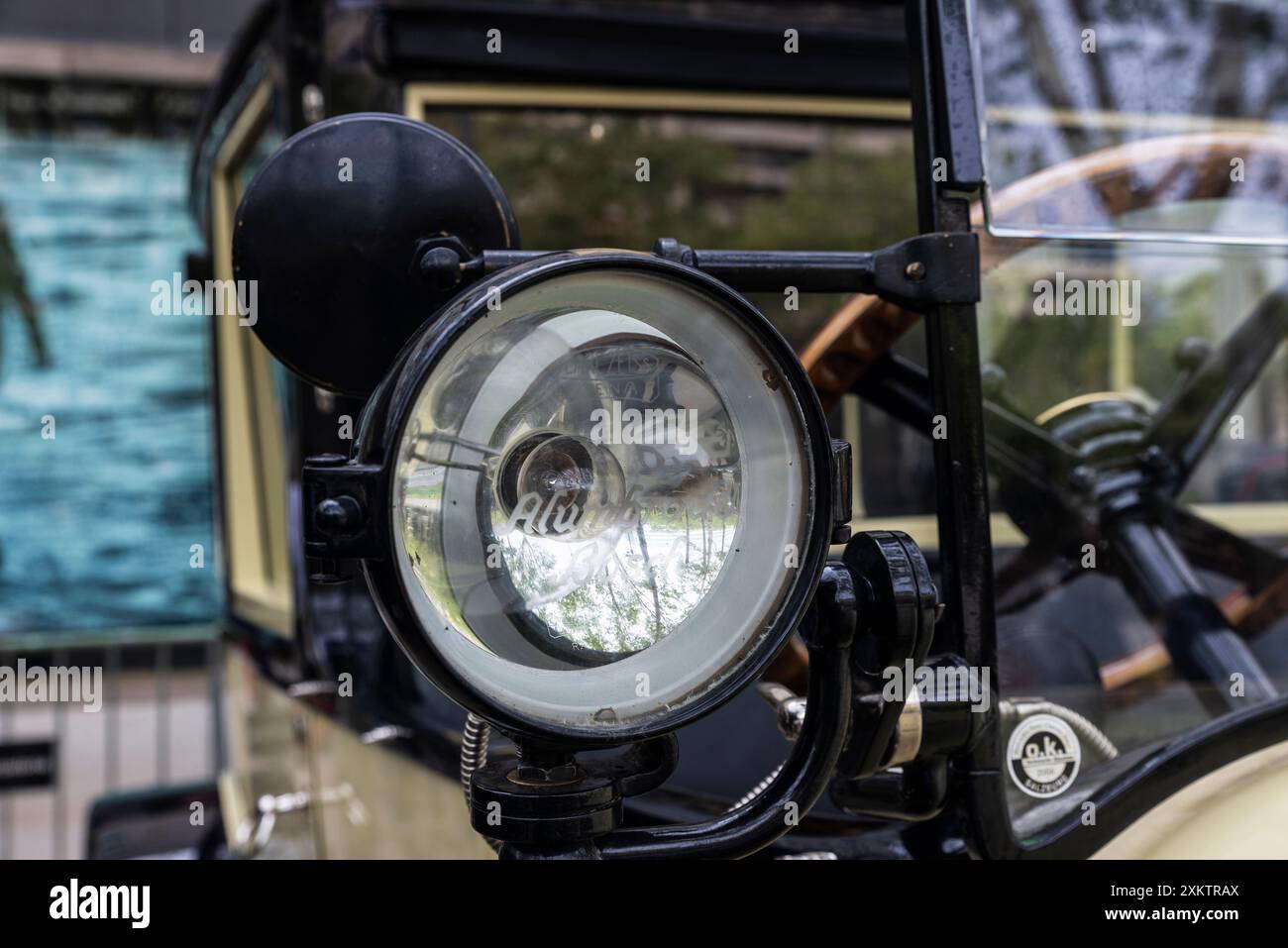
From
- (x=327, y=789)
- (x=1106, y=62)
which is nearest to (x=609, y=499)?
(x=1106, y=62)

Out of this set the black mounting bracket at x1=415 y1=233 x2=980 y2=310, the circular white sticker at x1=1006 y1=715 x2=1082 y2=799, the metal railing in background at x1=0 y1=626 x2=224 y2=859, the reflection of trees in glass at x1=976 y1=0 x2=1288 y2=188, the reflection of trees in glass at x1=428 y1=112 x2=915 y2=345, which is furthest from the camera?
the metal railing in background at x1=0 y1=626 x2=224 y2=859

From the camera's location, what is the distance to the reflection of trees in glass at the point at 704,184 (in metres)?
2.04

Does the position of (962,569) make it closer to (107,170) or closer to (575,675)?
(575,675)

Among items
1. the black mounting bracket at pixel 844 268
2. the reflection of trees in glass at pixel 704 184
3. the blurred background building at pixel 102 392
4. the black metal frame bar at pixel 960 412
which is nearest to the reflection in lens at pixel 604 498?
the black mounting bracket at pixel 844 268

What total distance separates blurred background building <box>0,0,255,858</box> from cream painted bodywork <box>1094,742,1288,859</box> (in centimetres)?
437

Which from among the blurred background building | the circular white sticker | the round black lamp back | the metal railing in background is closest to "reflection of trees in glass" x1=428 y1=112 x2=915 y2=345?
the round black lamp back

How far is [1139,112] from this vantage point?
5.06 feet

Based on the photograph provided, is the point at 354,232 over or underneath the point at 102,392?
underneath

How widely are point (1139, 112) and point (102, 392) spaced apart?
15.2 feet

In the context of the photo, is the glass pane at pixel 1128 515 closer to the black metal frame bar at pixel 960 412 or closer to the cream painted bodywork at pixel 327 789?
the black metal frame bar at pixel 960 412

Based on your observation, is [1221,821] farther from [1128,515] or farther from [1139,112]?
[1139,112]

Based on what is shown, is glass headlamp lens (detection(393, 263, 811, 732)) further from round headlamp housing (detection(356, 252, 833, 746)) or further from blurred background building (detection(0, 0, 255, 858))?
blurred background building (detection(0, 0, 255, 858))

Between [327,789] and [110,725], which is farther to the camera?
[110,725]

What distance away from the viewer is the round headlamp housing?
771 millimetres
